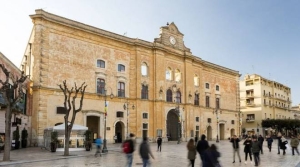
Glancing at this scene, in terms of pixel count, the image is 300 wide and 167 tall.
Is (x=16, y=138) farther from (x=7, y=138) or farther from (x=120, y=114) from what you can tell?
(x=120, y=114)

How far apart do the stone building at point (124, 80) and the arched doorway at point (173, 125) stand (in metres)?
0.14

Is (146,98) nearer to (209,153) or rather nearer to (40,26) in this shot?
(40,26)

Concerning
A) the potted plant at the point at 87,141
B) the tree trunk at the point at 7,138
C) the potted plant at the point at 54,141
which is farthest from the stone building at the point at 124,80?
the tree trunk at the point at 7,138

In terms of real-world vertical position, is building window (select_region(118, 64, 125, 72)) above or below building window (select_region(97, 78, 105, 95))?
above

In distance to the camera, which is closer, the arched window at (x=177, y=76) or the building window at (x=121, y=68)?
the building window at (x=121, y=68)

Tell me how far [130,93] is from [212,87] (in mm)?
17920

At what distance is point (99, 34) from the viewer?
35.8 metres

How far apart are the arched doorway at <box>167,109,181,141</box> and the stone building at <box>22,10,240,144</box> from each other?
0.45 ft

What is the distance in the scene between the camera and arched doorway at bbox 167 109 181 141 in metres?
43.7

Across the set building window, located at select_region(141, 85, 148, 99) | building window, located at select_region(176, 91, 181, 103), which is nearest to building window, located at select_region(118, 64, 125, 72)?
building window, located at select_region(141, 85, 148, 99)

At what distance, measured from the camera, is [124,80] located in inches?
1489

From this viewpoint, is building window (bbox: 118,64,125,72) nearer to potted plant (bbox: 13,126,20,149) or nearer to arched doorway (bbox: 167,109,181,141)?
arched doorway (bbox: 167,109,181,141)

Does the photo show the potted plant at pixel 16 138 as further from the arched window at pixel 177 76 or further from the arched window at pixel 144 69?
the arched window at pixel 177 76

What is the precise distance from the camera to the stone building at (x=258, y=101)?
226 ft
